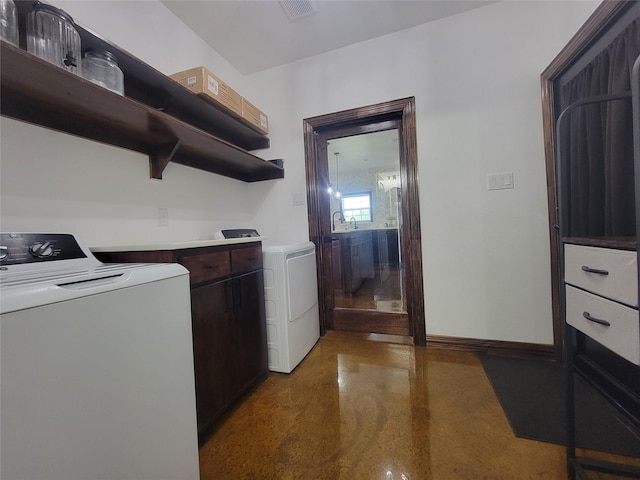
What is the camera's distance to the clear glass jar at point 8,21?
34.6 inches

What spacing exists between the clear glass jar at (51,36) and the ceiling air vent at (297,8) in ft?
4.34

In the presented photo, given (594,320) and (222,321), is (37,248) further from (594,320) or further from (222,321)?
(594,320)

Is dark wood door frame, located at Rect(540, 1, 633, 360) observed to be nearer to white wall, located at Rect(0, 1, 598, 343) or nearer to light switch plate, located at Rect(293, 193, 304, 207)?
white wall, located at Rect(0, 1, 598, 343)

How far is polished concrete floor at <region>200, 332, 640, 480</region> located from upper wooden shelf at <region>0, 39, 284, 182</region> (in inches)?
61.1

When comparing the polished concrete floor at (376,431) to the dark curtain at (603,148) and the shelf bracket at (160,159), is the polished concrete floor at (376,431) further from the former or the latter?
the shelf bracket at (160,159)

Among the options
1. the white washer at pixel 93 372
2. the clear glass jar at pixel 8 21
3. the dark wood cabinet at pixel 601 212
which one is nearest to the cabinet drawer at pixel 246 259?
the white washer at pixel 93 372

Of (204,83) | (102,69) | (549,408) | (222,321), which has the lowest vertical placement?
(549,408)

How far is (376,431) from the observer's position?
3.89 ft

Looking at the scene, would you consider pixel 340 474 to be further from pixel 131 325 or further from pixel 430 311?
pixel 430 311

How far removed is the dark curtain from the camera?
3.97ft

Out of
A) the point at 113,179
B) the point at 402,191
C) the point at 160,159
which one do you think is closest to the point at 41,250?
the point at 113,179

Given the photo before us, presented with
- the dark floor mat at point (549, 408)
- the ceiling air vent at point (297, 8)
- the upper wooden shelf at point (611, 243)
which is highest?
the ceiling air vent at point (297, 8)

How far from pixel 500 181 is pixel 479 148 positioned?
289 millimetres

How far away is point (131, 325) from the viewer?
2.40 ft
